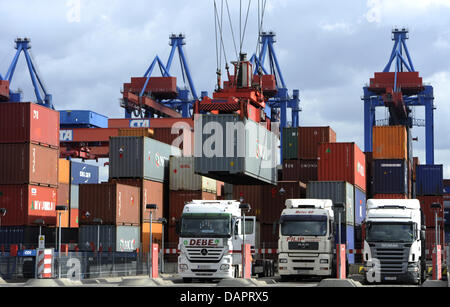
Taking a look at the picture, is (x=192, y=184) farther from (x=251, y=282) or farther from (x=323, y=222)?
(x=251, y=282)

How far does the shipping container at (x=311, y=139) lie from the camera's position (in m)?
45.6

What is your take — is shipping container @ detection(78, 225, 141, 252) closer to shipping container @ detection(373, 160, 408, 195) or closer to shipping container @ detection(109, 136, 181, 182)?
shipping container @ detection(109, 136, 181, 182)

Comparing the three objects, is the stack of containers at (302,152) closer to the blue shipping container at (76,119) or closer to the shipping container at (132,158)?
the shipping container at (132,158)

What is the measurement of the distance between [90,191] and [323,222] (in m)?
14.3

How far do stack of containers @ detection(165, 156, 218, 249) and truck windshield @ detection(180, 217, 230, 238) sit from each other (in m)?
15.4

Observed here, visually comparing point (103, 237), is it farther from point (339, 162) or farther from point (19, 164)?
point (339, 162)

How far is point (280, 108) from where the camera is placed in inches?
3784

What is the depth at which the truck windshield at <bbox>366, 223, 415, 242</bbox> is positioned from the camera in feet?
90.2

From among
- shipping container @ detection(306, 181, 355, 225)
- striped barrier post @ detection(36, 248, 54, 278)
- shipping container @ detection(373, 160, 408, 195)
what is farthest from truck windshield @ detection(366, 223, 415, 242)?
shipping container @ detection(373, 160, 408, 195)

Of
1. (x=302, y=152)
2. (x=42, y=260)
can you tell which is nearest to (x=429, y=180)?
(x=302, y=152)

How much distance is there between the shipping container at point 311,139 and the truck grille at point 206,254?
→ 1926cm

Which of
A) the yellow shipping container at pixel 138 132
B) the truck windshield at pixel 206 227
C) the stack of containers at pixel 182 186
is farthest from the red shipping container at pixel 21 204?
the truck windshield at pixel 206 227

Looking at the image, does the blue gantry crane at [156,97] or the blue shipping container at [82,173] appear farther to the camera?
the blue gantry crane at [156,97]
